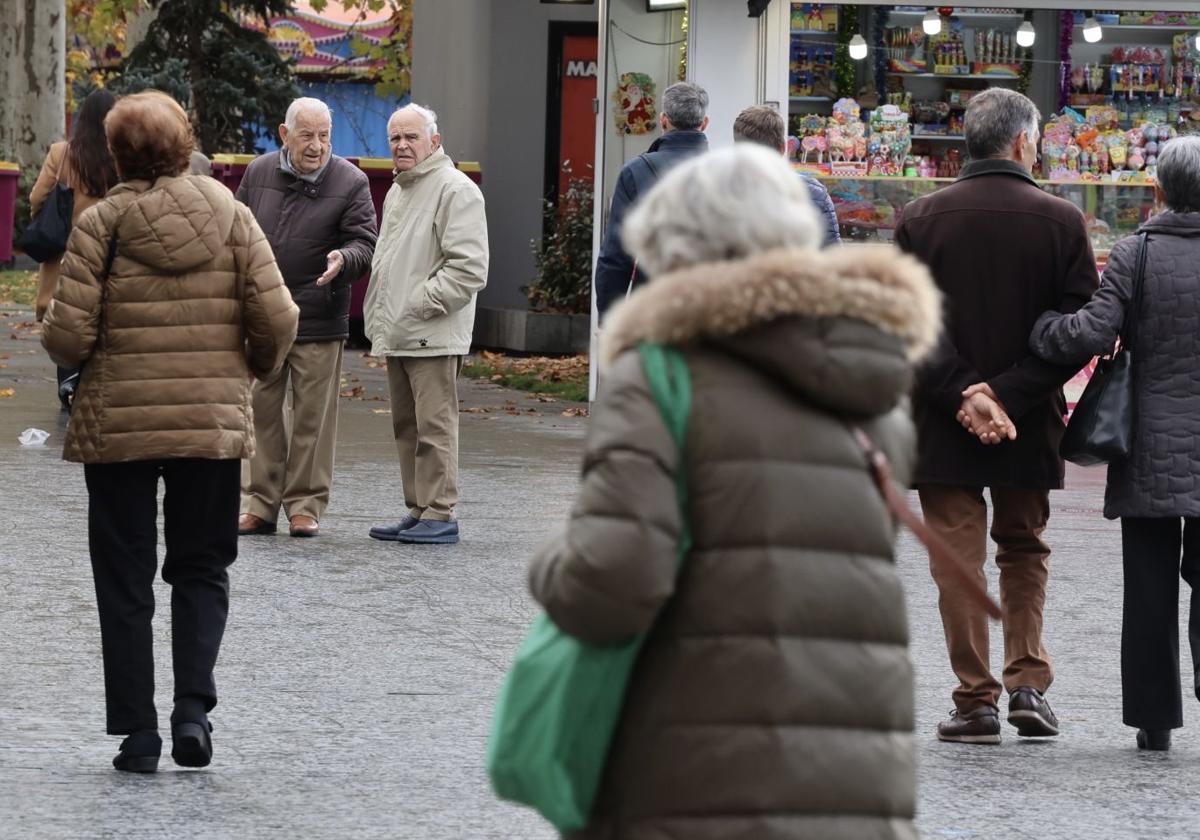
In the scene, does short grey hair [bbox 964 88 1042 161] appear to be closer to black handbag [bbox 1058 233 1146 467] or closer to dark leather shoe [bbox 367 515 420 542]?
black handbag [bbox 1058 233 1146 467]

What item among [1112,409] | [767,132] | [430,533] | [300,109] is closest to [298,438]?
[430,533]

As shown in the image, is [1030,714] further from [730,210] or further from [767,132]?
[730,210]

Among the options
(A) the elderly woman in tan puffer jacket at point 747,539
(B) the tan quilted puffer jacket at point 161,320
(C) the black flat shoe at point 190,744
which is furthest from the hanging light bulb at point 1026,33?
(A) the elderly woman in tan puffer jacket at point 747,539

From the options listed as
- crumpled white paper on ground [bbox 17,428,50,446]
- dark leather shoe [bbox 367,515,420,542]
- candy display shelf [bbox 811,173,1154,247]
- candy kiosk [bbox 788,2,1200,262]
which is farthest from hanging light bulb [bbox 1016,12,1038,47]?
crumpled white paper on ground [bbox 17,428,50,446]

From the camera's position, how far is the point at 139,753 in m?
5.39

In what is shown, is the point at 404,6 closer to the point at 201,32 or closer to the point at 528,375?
the point at 201,32

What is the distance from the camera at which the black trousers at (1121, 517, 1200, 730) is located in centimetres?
601

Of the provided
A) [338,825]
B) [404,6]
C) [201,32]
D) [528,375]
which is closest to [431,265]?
[338,825]

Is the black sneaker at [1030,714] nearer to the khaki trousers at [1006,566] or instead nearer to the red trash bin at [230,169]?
the khaki trousers at [1006,566]

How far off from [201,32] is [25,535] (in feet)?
64.3

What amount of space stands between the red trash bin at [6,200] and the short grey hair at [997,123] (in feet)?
56.9

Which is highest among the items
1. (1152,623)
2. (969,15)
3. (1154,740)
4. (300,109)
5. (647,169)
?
(969,15)

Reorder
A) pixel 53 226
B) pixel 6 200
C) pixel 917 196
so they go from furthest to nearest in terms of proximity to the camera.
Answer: pixel 6 200
pixel 917 196
pixel 53 226

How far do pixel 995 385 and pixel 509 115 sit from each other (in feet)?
46.2
